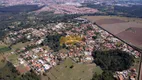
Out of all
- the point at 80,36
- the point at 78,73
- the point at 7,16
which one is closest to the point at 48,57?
the point at 78,73

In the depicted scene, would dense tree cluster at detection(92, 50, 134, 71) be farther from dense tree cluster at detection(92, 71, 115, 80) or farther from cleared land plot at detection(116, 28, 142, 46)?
cleared land plot at detection(116, 28, 142, 46)

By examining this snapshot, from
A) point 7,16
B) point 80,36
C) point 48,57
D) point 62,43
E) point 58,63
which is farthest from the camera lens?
point 7,16

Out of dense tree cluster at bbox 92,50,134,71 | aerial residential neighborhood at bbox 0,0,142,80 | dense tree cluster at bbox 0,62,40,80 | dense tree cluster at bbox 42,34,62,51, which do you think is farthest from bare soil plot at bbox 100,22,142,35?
dense tree cluster at bbox 0,62,40,80

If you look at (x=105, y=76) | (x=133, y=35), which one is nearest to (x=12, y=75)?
(x=105, y=76)

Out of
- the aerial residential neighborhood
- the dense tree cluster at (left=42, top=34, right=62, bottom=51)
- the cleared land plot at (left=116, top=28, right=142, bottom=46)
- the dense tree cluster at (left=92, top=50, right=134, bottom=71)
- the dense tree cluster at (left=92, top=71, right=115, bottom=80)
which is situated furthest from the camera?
the cleared land plot at (left=116, top=28, right=142, bottom=46)

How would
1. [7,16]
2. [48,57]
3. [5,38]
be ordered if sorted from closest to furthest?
[48,57] → [5,38] → [7,16]

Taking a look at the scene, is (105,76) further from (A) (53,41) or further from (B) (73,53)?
(A) (53,41)

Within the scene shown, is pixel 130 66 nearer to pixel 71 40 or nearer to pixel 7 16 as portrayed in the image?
pixel 71 40
